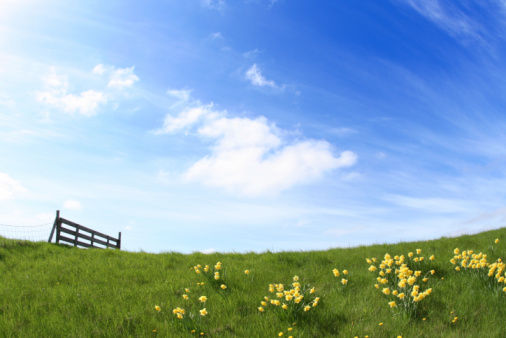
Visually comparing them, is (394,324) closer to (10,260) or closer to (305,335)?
(305,335)

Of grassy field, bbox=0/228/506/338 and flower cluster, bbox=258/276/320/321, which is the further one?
flower cluster, bbox=258/276/320/321

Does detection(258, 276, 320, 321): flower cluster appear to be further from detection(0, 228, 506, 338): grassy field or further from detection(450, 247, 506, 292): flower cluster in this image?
detection(450, 247, 506, 292): flower cluster

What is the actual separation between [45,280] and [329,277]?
817cm

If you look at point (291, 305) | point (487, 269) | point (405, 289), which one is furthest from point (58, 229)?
point (487, 269)

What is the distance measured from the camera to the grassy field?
18.4 ft

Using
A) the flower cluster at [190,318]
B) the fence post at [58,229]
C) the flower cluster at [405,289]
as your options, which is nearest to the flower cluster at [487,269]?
the flower cluster at [405,289]

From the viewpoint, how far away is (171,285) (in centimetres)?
795

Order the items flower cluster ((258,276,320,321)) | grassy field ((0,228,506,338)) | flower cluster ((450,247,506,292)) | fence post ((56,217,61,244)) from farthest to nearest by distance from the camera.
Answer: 1. fence post ((56,217,61,244))
2. flower cluster ((450,247,506,292))
3. flower cluster ((258,276,320,321))
4. grassy field ((0,228,506,338))

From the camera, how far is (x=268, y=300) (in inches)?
257

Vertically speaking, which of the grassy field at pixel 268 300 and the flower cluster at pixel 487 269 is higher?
the flower cluster at pixel 487 269

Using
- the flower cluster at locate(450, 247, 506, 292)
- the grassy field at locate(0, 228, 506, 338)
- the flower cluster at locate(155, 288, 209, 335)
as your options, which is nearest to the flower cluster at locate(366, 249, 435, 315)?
the grassy field at locate(0, 228, 506, 338)

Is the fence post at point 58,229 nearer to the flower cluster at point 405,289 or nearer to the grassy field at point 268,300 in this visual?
the grassy field at point 268,300

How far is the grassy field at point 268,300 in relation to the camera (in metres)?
5.60

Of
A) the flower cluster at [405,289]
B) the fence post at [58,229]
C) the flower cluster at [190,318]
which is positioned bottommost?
the flower cluster at [190,318]
